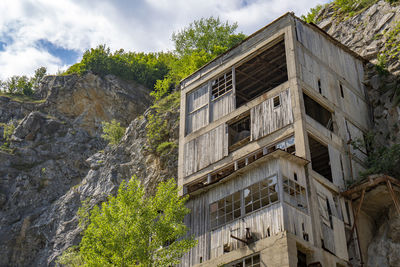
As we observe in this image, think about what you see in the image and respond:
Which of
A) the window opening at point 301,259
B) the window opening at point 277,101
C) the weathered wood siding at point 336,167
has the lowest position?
the window opening at point 301,259

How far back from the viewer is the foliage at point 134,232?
890 inches

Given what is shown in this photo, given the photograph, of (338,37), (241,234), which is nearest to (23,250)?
(241,234)

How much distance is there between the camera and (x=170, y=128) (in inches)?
1614

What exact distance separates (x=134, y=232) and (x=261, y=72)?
643 inches

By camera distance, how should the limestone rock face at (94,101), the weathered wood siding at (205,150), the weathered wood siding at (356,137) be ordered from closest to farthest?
the weathered wood siding at (356,137) < the weathered wood siding at (205,150) < the limestone rock face at (94,101)

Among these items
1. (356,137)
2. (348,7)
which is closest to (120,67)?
(348,7)

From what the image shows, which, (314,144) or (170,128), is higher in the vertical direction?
(170,128)

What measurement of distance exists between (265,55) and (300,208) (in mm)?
12165

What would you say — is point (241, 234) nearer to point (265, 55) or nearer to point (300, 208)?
point (300, 208)

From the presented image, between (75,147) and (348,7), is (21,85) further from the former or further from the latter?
(348,7)

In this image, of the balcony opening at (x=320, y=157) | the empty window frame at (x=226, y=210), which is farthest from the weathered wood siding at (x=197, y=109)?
the empty window frame at (x=226, y=210)

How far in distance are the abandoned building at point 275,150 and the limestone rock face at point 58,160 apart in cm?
805

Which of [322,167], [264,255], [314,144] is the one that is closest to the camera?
[264,255]

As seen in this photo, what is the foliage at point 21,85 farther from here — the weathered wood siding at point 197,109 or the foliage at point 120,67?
→ the weathered wood siding at point 197,109
